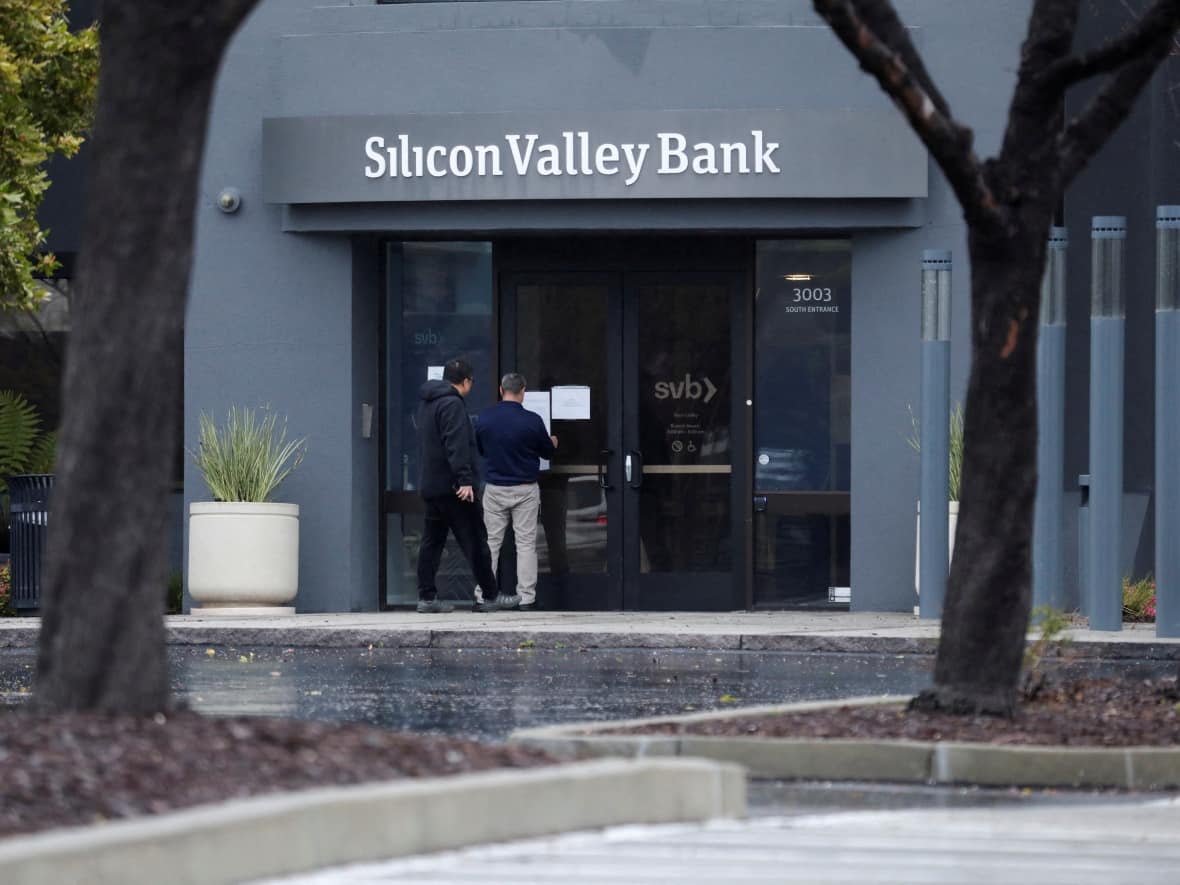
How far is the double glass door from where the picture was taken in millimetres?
18125

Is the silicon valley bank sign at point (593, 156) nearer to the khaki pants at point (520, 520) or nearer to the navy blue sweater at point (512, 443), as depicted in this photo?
the navy blue sweater at point (512, 443)

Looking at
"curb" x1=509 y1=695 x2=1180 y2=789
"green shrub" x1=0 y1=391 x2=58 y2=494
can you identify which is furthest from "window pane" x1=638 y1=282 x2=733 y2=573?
"curb" x1=509 y1=695 x2=1180 y2=789

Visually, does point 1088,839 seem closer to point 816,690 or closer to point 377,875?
point 377,875

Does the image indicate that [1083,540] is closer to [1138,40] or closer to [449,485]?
[449,485]

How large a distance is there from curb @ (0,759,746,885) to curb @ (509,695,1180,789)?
126cm

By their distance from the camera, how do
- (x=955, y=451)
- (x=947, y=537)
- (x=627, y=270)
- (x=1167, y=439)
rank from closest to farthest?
(x=1167, y=439), (x=947, y=537), (x=955, y=451), (x=627, y=270)

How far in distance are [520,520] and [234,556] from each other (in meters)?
2.29

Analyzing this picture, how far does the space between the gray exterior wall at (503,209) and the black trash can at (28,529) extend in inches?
48.6

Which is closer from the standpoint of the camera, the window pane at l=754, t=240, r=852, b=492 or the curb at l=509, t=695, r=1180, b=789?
the curb at l=509, t=695, r=1180, b=789

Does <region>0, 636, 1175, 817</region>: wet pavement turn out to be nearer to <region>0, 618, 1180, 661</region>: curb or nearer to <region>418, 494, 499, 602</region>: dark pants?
<region>0, 618, 1180, 661</region>: curb

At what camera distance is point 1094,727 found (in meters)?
8.43

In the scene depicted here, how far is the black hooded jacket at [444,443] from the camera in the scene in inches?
680

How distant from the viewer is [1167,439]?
14125 mm

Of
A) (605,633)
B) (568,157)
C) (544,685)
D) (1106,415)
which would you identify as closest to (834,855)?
(544,685)
